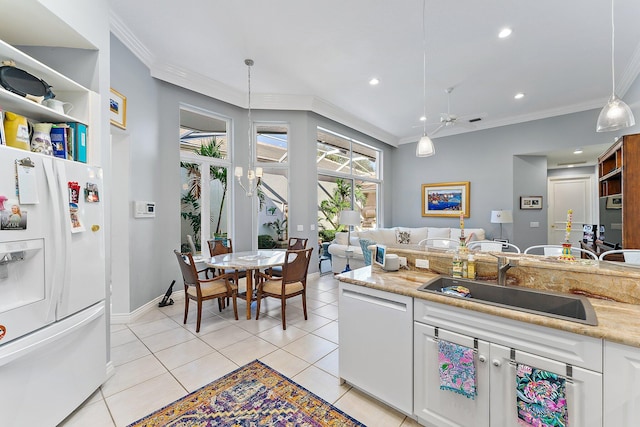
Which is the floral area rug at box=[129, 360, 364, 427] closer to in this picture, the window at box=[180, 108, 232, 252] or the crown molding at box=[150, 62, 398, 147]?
the window at box=[180, 108, 232, 252]

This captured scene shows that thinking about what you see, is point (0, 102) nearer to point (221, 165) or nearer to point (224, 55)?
point (224, 55)

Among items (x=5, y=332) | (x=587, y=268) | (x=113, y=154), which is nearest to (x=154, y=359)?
(x=5, y=332)

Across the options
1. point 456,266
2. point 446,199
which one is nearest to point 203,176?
point 456,266

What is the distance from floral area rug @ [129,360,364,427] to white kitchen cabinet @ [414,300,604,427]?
0.56 metres

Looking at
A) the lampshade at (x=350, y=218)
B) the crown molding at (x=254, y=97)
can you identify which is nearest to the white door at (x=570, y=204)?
the lampshade at (x=350, y=218)

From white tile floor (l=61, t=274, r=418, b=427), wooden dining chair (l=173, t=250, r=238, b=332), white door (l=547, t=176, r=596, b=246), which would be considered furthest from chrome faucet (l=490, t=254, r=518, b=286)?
white door (l=547, t=176, r=596, b=246)

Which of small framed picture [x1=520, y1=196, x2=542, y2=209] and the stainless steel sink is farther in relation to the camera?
small framed picture [x1=520, y1=196, x2=542, y2=209]

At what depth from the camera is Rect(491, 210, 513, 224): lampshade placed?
17.8ft

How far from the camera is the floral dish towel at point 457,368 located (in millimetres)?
1393

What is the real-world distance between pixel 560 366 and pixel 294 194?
4.22 meters

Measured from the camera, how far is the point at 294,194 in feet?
16.2

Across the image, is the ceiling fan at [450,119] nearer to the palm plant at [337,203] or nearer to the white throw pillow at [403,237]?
the palm plant at [337,203]

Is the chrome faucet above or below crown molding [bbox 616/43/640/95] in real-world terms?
below

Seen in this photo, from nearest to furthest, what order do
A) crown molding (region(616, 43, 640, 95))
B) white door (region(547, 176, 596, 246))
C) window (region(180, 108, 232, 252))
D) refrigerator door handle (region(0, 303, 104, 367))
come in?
refrigerator door handle (region(0, 303, 104, 367)) → crown molding (region(616, 43, 640, 95)) → window (region(180, 108, 232, 252)) → white door (region(547, 176, 596, 246))
